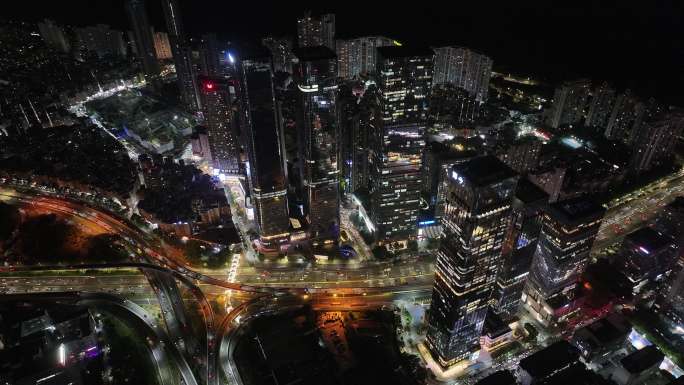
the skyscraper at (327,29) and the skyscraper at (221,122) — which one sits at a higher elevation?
the skyscraper at (327,29)

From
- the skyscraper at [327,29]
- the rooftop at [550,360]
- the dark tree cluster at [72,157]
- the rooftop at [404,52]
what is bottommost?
the rooftop at [550,360]

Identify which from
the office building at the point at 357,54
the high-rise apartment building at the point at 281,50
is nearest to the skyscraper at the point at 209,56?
the high-rise apartment building at the point at 281,50

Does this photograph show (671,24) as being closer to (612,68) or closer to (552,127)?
(612,68)

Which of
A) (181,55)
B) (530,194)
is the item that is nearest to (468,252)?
(530,194)

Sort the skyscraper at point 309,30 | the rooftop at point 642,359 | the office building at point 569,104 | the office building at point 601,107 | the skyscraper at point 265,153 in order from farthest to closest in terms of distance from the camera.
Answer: the skyscraper at point 309,30 < the office building at point 569,104 < the office building at point 601,107 < the skyscraper at point 265,153 < the rooftop at point 642,359

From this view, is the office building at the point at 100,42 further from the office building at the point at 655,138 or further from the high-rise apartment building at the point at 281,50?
the office building at the point at 655,138

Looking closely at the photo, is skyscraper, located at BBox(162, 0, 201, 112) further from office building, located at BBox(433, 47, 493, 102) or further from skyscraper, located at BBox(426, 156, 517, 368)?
skyscraper, located at BBox(426, 156, 517, 368)

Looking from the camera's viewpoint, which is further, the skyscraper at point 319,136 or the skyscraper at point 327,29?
the skyscraper at point 327,29
